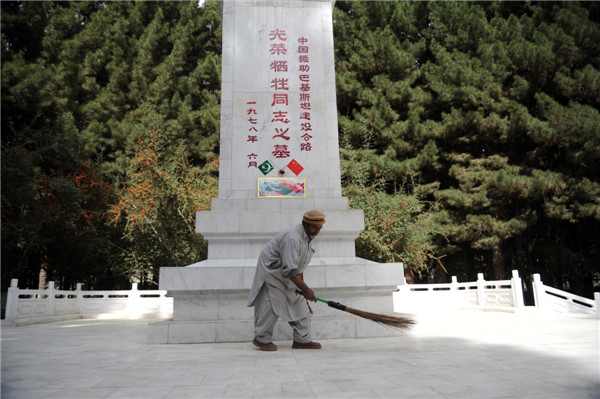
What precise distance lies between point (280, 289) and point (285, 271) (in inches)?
9.1

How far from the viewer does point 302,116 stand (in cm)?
507

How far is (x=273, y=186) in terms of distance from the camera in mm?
4840

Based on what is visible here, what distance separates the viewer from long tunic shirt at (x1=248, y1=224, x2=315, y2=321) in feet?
10.5

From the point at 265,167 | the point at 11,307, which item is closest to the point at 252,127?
the point at 265,167

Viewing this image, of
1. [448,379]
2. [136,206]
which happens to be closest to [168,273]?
[448,379]

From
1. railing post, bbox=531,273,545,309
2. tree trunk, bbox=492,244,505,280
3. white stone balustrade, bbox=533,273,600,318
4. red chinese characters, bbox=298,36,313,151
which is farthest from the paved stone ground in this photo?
tree trunk, bbox=492,244,505,280

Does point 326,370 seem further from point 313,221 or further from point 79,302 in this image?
point 79,302

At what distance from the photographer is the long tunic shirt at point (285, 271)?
3.19 meters

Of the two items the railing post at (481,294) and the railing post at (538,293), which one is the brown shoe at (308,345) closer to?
the railing post at (538,293)

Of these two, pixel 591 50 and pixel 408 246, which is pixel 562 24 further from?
pixel 408 246

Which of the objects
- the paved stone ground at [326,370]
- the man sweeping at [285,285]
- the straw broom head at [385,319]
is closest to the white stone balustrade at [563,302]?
the paved stone ground at [326,370]

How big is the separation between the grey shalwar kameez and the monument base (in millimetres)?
595

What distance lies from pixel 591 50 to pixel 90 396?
1280 centimetres

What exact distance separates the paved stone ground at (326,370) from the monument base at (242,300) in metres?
0.25
